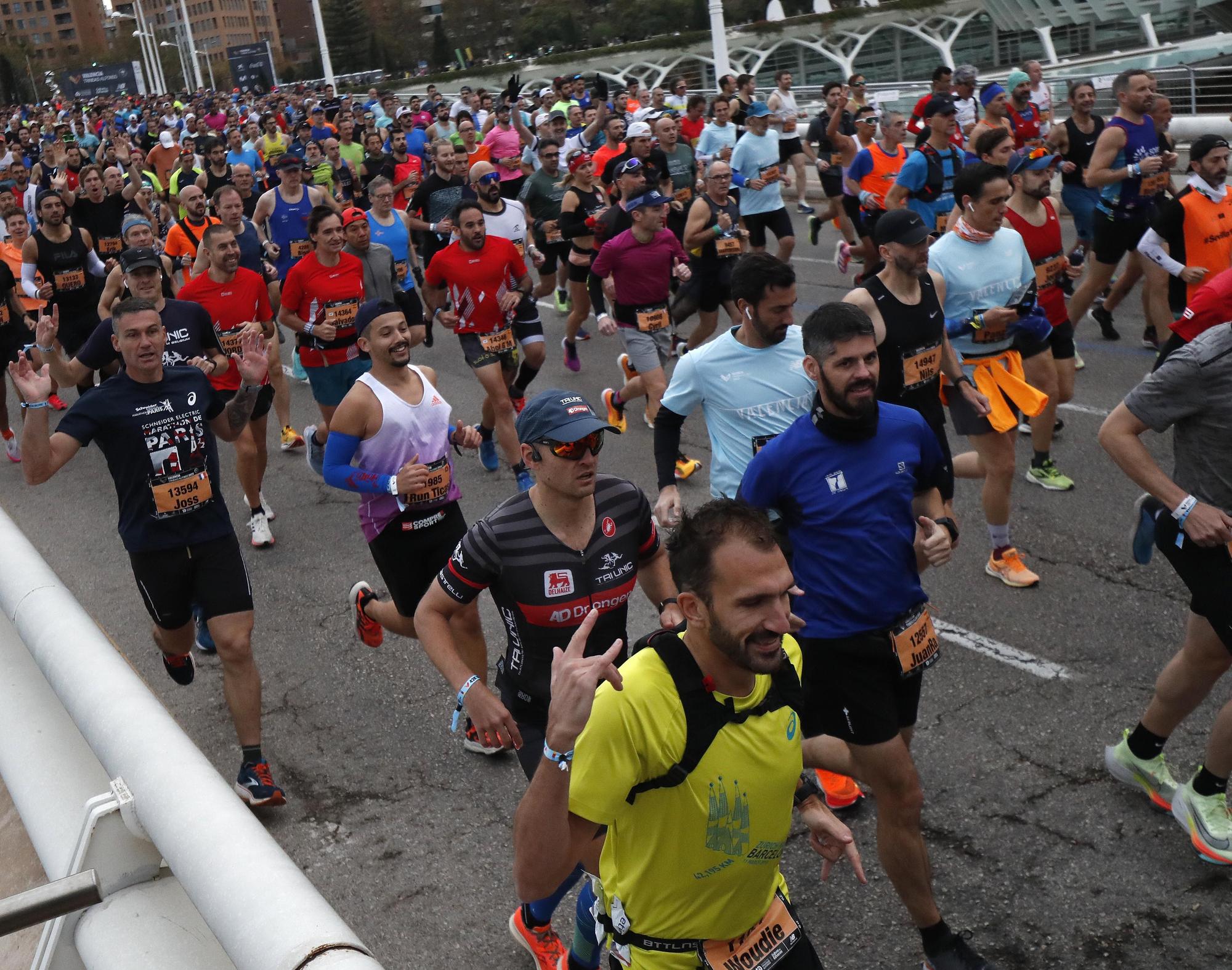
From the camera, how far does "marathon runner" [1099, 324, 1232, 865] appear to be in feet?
13.7

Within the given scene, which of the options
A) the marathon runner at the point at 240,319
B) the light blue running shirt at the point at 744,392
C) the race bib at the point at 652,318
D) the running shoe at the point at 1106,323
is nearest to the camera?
the light blue running shirt at the point at 744,392

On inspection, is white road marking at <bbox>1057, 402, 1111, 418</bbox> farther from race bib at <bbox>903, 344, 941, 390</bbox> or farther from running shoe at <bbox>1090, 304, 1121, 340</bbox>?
race bib at <bbox>903, 344, 941, 390</bbox>

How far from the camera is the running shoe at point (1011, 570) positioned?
676 centimetres

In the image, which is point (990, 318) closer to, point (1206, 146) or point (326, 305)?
point (1206, 146)

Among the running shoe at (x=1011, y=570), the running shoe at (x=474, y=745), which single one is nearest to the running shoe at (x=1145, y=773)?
the running shoe at (x=1011, y=570)

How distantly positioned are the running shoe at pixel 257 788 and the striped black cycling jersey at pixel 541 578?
69.8 inches

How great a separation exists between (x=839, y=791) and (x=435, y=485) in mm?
2186

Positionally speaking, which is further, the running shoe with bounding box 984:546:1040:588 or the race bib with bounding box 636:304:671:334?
the race bib with bounding box 636:304:671:334

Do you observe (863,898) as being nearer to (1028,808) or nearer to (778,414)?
(1028,808)

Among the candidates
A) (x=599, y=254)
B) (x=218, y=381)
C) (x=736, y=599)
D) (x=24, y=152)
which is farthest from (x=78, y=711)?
(x=24, y=152)

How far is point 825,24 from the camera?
134 ft

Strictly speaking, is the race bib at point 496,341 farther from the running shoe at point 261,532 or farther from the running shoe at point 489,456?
the running shoe at point 261,532

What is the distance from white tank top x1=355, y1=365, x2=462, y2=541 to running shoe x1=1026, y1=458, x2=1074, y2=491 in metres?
3.82

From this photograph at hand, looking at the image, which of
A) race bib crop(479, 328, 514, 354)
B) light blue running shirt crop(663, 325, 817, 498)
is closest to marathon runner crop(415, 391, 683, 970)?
light blue running shirt crop(663, 325, 817, 498)
